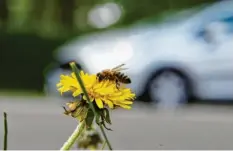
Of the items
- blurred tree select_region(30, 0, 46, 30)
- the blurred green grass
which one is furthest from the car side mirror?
blurred tree select_region(30, 0, 46, 30)

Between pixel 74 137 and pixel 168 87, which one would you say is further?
pixel 168 87

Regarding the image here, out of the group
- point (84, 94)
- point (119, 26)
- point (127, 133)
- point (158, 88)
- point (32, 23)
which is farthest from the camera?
point (32, 23)

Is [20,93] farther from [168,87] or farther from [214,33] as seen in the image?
[214,33]

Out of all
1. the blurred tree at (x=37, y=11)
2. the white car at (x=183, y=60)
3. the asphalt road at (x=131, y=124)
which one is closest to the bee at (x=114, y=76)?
the asphalt road at (x=131, y=124)

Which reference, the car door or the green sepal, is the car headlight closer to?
the car door

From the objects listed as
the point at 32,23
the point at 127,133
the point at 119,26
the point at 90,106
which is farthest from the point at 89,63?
the point at 90,106

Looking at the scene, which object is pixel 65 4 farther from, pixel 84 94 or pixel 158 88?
pixel 84 94

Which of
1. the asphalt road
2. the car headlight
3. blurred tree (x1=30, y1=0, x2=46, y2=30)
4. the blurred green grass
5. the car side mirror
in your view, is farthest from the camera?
blurred tree (x1=30, y1=0, x2=46, y2=30)

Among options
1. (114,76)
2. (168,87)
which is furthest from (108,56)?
(114,76)
